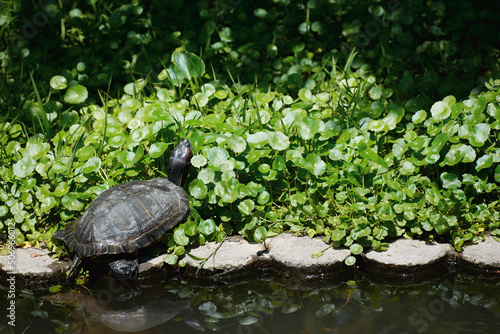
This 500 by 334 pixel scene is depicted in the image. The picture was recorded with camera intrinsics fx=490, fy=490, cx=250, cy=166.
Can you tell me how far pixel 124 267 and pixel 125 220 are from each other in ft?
0.99

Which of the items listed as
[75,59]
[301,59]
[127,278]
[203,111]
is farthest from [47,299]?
[301,59]

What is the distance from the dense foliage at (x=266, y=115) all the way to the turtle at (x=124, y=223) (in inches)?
5.5

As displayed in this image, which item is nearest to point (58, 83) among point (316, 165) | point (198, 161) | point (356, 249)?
point (198, 161)

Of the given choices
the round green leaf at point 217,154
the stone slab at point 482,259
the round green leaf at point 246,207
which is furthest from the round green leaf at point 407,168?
the round green leaf at point 217,154

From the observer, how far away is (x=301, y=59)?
4898 mm

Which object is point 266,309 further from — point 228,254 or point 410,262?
point 410,262

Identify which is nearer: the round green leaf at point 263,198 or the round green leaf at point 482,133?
the round green leaf at point 482,133

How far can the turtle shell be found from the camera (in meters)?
3.12

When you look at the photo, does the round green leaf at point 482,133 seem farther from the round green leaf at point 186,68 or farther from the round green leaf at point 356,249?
the round green leaf at point 186,68

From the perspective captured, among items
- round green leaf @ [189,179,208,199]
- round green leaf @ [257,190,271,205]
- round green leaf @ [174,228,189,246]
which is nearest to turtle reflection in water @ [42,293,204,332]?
round green leaf @ [174,228,189,246]

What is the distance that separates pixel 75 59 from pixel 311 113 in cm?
256

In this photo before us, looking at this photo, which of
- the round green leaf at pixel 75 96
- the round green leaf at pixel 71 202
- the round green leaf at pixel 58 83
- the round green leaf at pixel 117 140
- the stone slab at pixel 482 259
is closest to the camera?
the stone slab at pixel 482 259

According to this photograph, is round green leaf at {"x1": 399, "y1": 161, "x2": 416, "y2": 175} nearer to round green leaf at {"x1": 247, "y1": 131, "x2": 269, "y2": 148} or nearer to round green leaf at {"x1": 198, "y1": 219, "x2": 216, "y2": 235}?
round green leaf at {"x1": 247, "y1": 131, "x2": 269, "y2": 148}

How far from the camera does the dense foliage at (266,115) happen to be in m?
3.35
